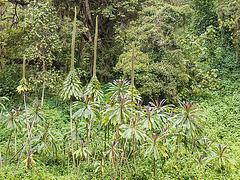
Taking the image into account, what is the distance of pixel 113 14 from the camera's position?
9.08 meters

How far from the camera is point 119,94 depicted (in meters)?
4.23

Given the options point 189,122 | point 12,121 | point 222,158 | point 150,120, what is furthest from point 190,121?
point 12,121

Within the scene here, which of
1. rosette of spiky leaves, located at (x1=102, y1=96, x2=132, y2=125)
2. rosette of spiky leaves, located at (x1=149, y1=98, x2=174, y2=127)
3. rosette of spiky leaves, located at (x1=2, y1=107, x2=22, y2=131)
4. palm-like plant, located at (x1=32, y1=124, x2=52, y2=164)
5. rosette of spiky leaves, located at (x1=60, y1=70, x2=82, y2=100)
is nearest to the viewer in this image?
rosette of spiky leaves, located at (x1=102, y1=96, x2=132, y2=125)

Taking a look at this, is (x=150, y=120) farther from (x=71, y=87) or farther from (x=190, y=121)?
(x=71, y=87)

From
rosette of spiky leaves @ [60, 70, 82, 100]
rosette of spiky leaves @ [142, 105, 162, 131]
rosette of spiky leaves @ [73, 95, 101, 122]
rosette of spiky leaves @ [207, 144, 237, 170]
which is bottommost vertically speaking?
Result: rosette of spiky leaves @ [207, 144, 237, 170]

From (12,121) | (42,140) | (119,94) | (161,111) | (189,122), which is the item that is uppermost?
(119,94)

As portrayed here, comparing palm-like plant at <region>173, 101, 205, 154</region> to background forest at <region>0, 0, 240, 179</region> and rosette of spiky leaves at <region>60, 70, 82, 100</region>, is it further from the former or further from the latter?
rosette of spiky leaves at <region>60, 70, 82, 100</region>

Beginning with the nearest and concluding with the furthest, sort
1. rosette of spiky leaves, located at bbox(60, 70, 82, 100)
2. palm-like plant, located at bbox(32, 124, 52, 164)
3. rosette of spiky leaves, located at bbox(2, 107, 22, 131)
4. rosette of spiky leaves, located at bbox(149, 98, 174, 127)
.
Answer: rosette of spiky leaves, located at bbox(60, 70, 82, 100) < rosette of spiky leaves, located at bbox(149, 98, 174, 127) < palm-like plant, located at bbox(32, 124, 52, 164) < rosette of spiky leaves, located at bbox(2, 107, 22, 131)

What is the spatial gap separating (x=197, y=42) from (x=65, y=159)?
6.16 m

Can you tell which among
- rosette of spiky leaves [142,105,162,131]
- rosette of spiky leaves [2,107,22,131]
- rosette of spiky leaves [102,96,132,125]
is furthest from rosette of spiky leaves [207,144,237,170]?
rosette of spiky leaves [2,107,22,131]

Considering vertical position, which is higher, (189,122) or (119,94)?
(119,94)

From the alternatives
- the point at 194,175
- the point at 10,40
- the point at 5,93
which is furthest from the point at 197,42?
the point at 5,93

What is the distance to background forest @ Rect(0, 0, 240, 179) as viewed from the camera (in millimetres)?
3686

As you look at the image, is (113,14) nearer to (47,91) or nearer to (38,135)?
(47,91)
